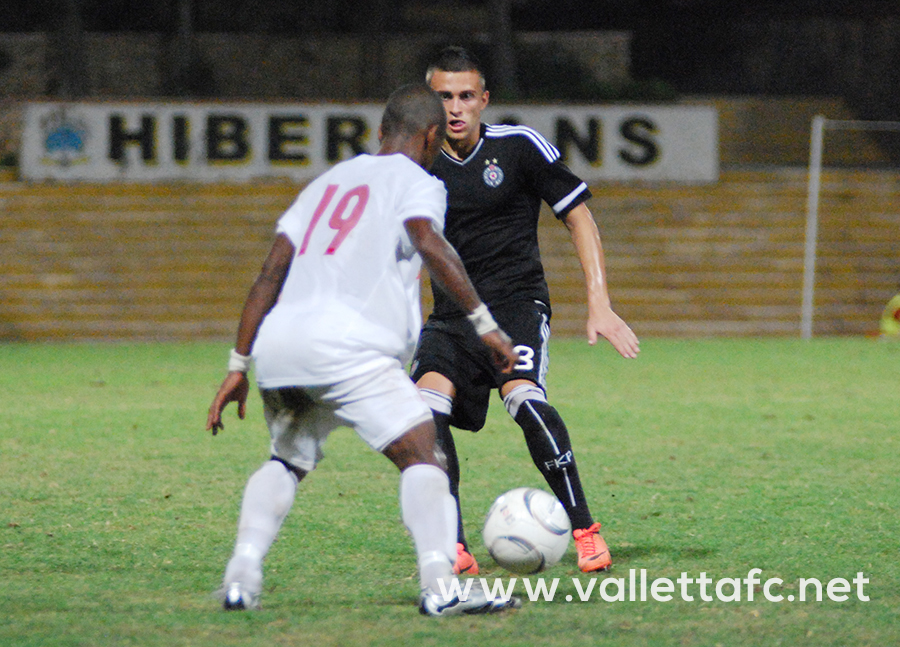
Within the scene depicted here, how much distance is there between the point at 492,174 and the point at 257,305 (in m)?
1.48

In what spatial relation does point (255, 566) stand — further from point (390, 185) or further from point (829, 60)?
point (829, 60)

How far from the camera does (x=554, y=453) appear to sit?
4633mm

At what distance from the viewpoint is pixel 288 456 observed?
12.6 ft

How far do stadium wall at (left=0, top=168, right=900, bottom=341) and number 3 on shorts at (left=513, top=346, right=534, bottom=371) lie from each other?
12.2 m

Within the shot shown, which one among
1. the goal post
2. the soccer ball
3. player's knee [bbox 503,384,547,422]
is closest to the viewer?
the soccer ball

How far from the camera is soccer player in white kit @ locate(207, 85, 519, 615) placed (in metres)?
3.65

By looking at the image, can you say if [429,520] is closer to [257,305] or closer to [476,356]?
[257,305]

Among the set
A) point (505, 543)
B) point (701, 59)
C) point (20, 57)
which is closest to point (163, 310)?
point (20, 57)

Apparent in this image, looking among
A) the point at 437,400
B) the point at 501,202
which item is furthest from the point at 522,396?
the point at 501,202

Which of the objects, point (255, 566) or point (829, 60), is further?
point (829, 60)

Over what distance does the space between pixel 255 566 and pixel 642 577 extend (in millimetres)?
1452

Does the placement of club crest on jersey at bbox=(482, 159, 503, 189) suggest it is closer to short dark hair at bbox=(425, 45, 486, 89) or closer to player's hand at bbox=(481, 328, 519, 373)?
short dark hair at bbox=(425, 45, 486, 89)

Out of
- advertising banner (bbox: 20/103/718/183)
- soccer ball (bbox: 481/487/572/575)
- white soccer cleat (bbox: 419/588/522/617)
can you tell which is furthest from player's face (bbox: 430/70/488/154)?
advertising banner (bbox: 20/103/718/183)

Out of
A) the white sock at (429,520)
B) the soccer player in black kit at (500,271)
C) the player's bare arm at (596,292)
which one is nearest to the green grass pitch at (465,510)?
the white sock at (429,520)
